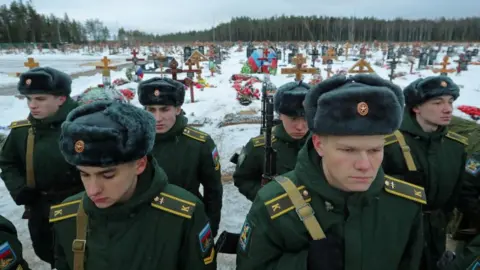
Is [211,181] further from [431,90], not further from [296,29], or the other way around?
[296,29]

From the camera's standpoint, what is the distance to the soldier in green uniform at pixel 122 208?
154cm

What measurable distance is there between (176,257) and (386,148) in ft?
6.75

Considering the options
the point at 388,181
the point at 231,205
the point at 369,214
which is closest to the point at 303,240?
the point at 369,214

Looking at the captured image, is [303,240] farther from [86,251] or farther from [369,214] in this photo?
[86,251]

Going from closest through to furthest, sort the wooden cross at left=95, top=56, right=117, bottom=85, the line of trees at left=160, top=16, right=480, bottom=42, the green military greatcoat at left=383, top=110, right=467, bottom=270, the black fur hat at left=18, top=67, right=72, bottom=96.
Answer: the green military greatcoat at left=383, top=110, right=467, bottom=270
the black fur hat at left=18, top=67, right=72, bottom=96
the wooden cross at left=95, top=56, right=117, bottom=85
the line of trees at left=160, top=16, right=480, bottom=42

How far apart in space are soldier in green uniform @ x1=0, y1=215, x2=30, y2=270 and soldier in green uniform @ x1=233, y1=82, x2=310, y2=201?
70.1 inches

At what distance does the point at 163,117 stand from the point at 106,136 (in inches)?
57.2

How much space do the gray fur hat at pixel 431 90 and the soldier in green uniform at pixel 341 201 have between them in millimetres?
1563

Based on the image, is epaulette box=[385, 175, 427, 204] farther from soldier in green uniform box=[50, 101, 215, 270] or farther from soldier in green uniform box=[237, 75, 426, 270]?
soldier in green uniform box=[50, 101, 215, 270]

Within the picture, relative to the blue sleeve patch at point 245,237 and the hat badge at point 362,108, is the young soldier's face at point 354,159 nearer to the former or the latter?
the hat badge at point 362,108

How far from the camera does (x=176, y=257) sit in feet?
5.87

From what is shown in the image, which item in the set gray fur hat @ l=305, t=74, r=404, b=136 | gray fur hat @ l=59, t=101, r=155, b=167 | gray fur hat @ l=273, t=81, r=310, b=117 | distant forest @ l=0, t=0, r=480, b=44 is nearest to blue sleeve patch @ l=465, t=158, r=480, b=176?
gray fur hat @ l=273, t=81, r=310, b=117

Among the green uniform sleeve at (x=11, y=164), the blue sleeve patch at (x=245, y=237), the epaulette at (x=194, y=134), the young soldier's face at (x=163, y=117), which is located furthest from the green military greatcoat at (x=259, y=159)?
the green uniform sleeve at (x=11, y=164)

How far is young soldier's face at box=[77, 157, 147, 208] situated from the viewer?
5.16 ft
